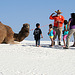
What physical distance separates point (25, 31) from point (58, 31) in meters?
3.06

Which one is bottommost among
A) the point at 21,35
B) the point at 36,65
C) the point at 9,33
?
the point at 36,65

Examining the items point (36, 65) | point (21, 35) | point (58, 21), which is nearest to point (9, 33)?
point (21, 35)

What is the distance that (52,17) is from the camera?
35.6 feet

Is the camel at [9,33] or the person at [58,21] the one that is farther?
the camel at [9,33]

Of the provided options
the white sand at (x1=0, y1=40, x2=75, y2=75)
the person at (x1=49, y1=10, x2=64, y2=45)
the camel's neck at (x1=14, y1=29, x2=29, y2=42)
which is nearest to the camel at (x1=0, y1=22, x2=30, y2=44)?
the camel's neck at (x1=14, y1=29, x2=29, y2=42)

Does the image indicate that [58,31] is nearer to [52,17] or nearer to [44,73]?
[52,17]

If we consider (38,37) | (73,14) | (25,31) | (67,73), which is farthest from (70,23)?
(67,73)

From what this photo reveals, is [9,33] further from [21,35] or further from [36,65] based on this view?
[36,65]

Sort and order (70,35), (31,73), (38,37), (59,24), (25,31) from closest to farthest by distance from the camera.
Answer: (31,73), (70,35), (38,37), (59,24), (25,31)

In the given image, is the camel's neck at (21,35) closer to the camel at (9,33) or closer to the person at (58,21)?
the camel at (9,33)

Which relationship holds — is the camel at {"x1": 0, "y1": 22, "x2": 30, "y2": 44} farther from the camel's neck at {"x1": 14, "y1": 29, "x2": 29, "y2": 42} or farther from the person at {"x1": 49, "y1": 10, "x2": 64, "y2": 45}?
the person at {"x1": 49, "y1": 10, "x2": 64, "y2": 45}

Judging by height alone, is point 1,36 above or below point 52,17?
below

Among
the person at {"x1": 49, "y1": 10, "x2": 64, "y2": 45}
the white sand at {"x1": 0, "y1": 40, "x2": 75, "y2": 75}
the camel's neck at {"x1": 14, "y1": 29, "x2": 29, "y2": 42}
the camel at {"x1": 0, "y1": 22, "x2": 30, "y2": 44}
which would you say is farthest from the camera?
the camel's neck at {"x1": 14, "y1": 29, "x2": 29, "y2": 42}

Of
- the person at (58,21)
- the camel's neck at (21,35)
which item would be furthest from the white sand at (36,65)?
the camel's neck at (21,35)
